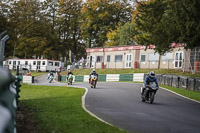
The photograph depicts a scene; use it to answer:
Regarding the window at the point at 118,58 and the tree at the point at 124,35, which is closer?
the window at the point at 118,58

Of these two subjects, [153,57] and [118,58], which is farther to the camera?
[118,58]

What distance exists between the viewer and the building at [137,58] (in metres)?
37.9

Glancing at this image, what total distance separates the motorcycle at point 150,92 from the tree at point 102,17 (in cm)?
4583

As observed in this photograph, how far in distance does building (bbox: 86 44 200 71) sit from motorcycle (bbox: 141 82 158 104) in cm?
1885

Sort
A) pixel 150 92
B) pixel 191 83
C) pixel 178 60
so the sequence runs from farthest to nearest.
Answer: pixel 178 60 < pixel 191 83 < pixel 150 92

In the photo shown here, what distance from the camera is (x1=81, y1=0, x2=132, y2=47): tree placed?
6241cm

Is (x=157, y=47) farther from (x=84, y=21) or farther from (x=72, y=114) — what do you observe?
(x=84, y=21)

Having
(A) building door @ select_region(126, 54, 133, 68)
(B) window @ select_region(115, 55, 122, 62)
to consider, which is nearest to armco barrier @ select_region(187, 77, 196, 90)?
(A) building door @ select_region(126, 54, 133, 68)

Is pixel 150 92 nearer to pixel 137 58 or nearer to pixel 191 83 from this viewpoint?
pixel 191 83

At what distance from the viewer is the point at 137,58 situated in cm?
4444

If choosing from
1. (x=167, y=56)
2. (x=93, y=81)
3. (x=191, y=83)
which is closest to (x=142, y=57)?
(x=167, y=56)

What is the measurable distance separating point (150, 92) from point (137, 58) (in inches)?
1126

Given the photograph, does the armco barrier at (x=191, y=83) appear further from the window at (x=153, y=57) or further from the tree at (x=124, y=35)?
the tree at (x=124, y=35)

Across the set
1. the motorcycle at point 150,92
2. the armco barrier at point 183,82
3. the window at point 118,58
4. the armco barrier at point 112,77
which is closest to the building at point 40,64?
the window at point 118,58
